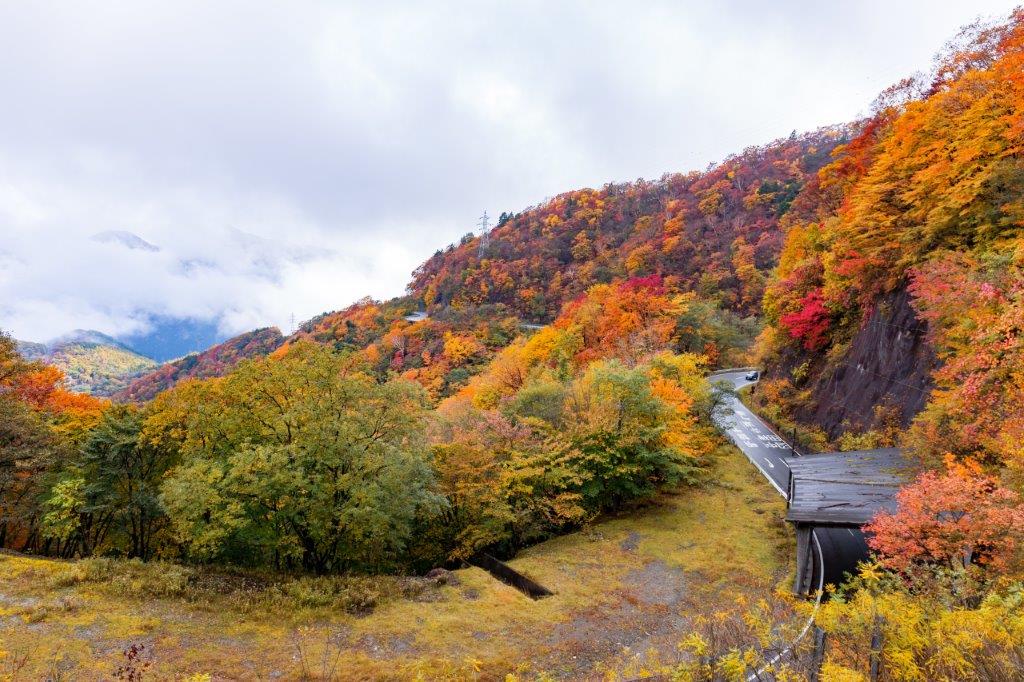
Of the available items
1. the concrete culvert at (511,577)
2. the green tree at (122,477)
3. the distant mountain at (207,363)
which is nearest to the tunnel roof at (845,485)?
the concrete culvert at (511,577)

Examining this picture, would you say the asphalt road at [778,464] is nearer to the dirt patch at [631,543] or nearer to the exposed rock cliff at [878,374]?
the exposed rock cliff at [878,374]

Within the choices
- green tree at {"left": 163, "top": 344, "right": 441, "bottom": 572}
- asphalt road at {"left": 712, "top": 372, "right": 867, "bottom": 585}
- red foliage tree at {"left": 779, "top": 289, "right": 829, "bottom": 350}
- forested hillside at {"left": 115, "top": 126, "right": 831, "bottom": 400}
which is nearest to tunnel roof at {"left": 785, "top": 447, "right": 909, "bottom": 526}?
asphalt road at {"left": 712, "top": 372, "right": 867, "bottom": 585}

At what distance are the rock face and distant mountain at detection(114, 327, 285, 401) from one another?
336 feet

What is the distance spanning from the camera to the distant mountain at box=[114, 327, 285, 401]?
101 meters

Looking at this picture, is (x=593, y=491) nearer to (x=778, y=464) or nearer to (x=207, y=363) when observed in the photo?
(x=778, y=464)

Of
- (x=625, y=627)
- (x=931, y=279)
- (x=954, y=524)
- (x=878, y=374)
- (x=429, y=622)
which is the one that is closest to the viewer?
(x=954, y=524)

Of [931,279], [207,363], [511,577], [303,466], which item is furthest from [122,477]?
[207,363]

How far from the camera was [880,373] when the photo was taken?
77.1 ft

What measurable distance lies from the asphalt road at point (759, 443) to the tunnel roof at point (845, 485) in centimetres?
666

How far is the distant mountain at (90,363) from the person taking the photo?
137 metres

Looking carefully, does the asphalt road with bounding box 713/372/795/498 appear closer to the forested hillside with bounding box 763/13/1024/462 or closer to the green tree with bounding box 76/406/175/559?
the forested hillside with bounding box 763/13/1024/462

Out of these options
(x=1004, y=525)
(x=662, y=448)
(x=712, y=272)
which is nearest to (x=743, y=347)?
(x=712, y=272)

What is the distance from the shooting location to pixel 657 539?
21.9 meters

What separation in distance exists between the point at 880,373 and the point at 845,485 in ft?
34.6
